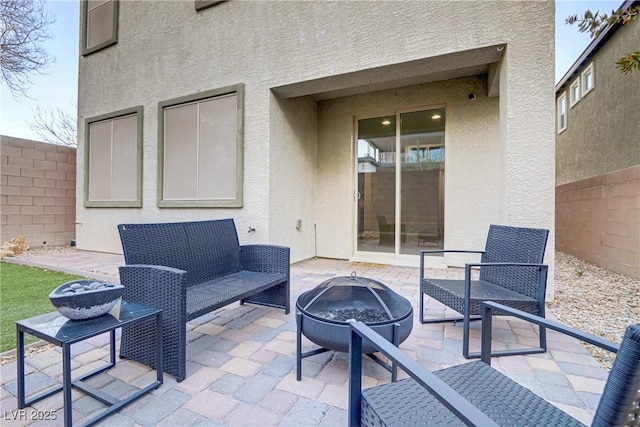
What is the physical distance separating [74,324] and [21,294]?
306 centimetres

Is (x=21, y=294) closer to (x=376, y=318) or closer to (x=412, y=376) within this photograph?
(x=376, y=318)

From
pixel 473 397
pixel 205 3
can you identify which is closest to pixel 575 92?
pixel 205 3

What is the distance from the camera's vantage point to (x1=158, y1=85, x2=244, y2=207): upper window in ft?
16.8

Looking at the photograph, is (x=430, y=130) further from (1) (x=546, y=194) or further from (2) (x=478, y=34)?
(1) (x=546, y=194)

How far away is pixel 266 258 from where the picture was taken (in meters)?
3.23

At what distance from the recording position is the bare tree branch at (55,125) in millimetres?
13258

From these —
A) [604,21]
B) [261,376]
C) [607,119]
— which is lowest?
[261,376]

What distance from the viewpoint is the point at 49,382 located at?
1906 mm

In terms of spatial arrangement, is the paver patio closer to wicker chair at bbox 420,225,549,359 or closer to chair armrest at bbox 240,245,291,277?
wicker chair at bbox 420,225,549,359

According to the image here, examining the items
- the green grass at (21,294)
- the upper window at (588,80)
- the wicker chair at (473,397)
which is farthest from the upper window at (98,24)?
the upper window at (588,80)

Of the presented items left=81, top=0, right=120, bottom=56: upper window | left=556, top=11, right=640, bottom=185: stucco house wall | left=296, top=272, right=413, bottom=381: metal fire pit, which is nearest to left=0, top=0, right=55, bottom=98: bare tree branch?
left=81, top=0, right=120, bottom=56: upper window

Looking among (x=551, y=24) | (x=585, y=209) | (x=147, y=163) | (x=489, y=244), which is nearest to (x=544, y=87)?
(x=551, y=24)

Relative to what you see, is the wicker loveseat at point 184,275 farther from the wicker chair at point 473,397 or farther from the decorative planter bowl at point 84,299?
the wicker chair at point 473,397

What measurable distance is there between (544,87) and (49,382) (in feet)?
16.5
